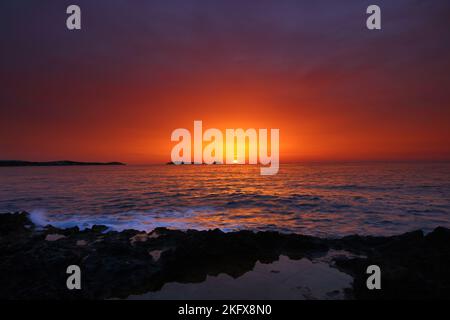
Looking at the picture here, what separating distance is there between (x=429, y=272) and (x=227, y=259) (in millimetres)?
5926

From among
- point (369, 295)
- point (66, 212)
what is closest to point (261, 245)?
point (369, 295)

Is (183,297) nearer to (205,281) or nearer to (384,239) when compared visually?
(205,281)

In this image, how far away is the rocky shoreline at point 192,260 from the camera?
20.9ft

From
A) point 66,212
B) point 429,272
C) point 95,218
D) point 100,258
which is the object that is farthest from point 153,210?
point 429,272

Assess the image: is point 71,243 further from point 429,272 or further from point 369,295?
point 429,272

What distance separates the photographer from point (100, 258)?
8.50 metres

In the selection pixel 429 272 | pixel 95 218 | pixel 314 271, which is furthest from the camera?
pixel 95 218

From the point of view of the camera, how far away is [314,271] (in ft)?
25.3

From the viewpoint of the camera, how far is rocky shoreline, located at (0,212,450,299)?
637 cm

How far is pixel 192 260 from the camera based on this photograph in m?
8.11

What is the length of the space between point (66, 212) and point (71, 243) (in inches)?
407

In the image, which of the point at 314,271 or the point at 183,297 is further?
the point at 314,271
